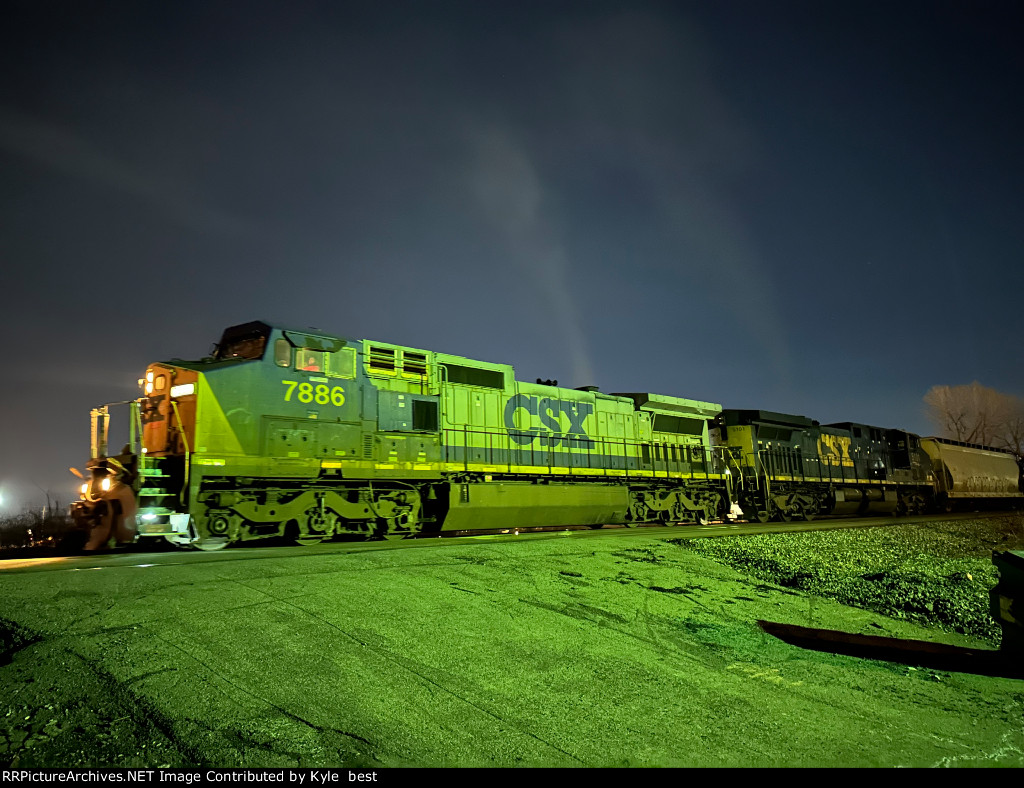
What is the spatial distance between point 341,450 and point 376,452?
2.45 ft

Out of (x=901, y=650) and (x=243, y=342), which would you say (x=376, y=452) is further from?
(x=901, y=650)

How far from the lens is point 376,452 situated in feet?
39.7

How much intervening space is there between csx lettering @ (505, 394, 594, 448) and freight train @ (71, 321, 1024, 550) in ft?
0.14

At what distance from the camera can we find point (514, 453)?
15.1 meters

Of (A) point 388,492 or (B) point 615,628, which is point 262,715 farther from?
(A) point 388,492

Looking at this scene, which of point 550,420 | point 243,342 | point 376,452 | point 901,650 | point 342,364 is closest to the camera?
point 901,650

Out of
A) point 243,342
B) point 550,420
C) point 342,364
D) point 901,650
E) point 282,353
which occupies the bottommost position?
point 901,650

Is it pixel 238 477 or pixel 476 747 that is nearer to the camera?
pixel 476 747

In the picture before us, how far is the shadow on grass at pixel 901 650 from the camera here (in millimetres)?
5947

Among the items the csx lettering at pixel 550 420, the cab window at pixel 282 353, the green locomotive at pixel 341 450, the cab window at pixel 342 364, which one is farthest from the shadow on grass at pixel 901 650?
the csx lettering at pixel 550 420

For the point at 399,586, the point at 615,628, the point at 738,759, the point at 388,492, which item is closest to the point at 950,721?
the point at 738,759

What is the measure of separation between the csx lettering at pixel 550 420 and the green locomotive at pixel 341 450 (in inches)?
1.6

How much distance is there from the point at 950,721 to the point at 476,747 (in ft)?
12.2

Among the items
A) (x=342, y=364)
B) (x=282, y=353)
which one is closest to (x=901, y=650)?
(x=342, y=364)
